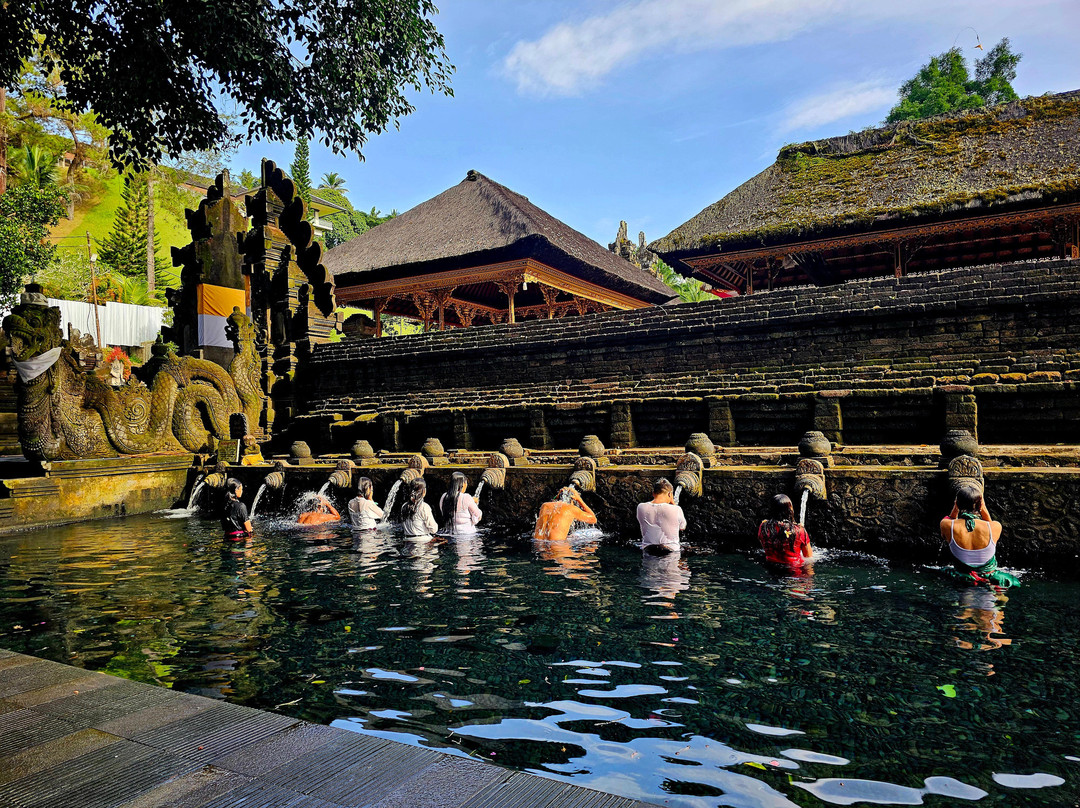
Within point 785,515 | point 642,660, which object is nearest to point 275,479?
point 785,515

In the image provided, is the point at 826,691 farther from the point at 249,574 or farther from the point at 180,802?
the point at 249,574

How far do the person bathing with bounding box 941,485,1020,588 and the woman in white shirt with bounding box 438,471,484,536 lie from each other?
5643mm

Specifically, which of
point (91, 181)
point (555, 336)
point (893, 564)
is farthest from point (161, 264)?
point (893, 564)

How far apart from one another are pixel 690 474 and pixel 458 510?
3.25 meters

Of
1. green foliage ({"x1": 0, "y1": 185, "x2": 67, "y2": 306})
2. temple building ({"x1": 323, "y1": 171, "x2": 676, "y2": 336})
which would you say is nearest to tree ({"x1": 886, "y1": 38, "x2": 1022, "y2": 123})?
temple building ({"x1": 323, "y1": 171, "x2": 676, "y2": 336})

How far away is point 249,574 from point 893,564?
673 cm

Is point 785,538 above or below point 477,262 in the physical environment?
below

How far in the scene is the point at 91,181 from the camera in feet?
189

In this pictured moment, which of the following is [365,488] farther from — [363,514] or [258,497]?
[258,497]

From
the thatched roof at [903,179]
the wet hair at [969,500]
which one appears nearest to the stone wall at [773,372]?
the wet hair at [969,500]

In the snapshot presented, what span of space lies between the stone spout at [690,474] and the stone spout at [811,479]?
1.14 metres

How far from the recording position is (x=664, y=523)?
7426 mm

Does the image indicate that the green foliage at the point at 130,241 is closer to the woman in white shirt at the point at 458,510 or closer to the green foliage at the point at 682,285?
the green foliage at the point at 682,285

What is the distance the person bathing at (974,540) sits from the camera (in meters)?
5.80
